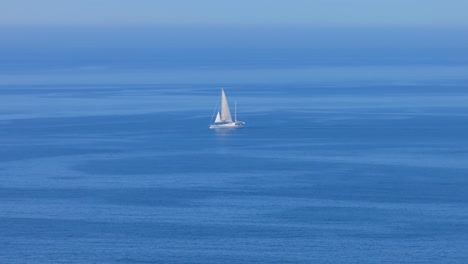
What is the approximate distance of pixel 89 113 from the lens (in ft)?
194

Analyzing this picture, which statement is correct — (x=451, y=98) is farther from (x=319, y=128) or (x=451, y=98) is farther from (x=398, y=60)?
(x=398, y=60)

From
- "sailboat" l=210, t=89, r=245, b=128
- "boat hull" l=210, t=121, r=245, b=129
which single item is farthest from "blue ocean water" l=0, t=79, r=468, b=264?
"sailboat" l=210, t=89, r=245, b=128

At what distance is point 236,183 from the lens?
3881 cm

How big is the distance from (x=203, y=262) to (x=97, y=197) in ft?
26.3

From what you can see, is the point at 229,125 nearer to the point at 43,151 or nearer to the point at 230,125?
the point at 230,125

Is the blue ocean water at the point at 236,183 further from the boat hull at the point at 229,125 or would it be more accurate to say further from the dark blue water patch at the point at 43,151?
the boat hull at the point at 229,125

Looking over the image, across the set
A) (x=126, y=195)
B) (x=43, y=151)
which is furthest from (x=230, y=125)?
(x=126, y=195)

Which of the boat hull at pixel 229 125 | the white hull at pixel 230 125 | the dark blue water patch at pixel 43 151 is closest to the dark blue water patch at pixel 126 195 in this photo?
the dark blue water patch at pixel 43 151

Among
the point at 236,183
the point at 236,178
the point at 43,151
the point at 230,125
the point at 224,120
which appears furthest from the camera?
the point at 224,120

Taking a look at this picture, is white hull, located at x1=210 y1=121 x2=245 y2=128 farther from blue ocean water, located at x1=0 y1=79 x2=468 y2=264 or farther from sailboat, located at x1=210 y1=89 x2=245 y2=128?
blue ocean water, located at x1=0 y1=79 x2=468 y2=264

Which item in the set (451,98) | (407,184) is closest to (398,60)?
(451,98)

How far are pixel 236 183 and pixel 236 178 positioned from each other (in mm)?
915

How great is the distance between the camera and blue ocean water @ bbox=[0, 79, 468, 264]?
3084 centimetres

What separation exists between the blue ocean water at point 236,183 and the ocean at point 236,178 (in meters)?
0.06
